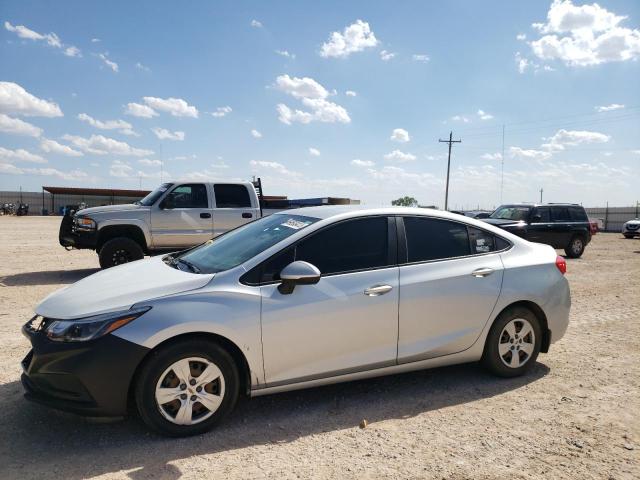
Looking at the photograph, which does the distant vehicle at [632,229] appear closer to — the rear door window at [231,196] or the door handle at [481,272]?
the rear door window at [231,196]

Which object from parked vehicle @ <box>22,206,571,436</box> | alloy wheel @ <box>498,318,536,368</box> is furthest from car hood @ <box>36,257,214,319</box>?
alloy wheel @ <box>498,318,536,368</box>

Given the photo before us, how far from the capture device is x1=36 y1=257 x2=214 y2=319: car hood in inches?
124

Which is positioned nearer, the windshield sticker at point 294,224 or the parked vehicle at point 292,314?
A: the parked vehicle at point 292,314

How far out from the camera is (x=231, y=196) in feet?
34.3

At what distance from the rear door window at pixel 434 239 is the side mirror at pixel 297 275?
0.97m

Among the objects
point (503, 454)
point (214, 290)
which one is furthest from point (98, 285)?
point (503, 454)

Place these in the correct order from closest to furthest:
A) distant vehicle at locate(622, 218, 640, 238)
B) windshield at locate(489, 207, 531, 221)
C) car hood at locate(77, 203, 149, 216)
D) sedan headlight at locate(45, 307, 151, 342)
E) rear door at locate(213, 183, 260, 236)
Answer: sedan headlight at locate(45, 307, 151, 342), car hood at locate(77, 203, 149, 216), rear door at locate(213, 183, 260, 236), windshield at locate(489, 207, 531, 221), distant vehicle at locate(622, 218, 640, 238)

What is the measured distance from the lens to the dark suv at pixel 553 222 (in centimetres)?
1540

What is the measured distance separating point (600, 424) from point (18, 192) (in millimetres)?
57751

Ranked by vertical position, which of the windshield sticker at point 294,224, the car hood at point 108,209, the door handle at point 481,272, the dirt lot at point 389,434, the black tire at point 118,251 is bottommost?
the dirt lot at point 389,434

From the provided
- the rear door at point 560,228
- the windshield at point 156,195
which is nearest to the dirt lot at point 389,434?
the windshield at point 156,195

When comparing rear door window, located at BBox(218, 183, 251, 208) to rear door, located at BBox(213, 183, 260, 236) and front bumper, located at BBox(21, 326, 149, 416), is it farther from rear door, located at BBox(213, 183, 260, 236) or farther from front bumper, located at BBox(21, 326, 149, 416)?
front bumper, located at BBox(21, 326, 149, 416)

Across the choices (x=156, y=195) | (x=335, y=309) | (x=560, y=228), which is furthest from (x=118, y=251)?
(x=560, y=228)

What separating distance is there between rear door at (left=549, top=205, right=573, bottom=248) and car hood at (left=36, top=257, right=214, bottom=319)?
14.7 m
